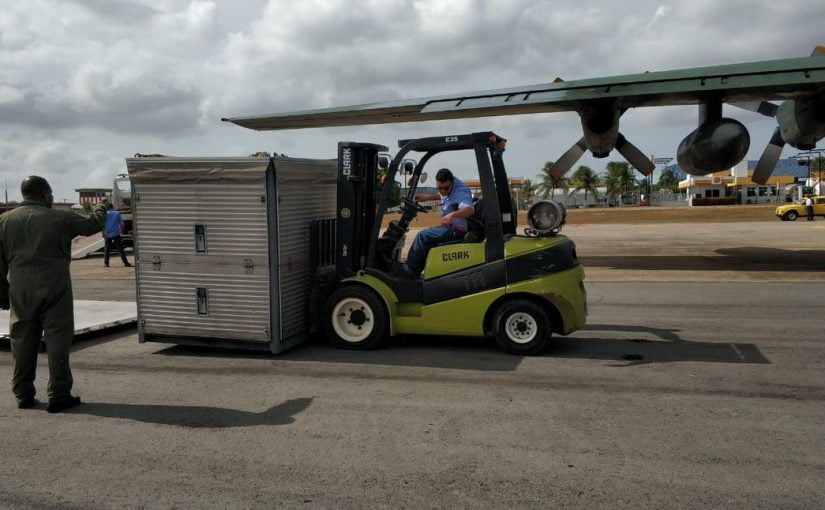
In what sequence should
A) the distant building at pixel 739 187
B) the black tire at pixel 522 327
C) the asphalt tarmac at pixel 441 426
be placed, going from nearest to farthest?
the asphalt tarmac at pixel 441 426, the black tire at pixel 522 327, the distant building at pixel 739 187

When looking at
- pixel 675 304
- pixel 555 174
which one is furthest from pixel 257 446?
pixel 555 174

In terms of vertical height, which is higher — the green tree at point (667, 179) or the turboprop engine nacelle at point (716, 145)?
the green tree at point (667, 179)

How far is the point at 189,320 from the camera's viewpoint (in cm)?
704

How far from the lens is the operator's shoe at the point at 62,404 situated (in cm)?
505

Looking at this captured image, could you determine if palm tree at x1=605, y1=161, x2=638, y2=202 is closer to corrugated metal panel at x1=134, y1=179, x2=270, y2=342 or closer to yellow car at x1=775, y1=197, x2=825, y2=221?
yellow car at x1=775, y1=197, x2=825, y2=221

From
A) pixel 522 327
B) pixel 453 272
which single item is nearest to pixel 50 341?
pixel 453 272

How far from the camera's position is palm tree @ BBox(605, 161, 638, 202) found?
323 feet

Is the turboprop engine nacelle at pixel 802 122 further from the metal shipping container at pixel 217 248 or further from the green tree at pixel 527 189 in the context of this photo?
the green tree at pixel 527 189

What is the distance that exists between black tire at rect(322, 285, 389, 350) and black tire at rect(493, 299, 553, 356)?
1334 millimetres

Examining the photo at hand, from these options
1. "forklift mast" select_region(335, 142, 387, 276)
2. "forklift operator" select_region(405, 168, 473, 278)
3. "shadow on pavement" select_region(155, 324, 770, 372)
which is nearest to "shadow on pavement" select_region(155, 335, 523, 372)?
"shadow on pavement" select_region(155, 324, 770, 372)

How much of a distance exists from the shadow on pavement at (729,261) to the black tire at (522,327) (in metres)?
9.39

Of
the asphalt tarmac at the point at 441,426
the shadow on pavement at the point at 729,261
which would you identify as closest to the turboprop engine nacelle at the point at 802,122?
the shadow on pavement at the point at 729,261

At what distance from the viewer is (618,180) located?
3873 inches

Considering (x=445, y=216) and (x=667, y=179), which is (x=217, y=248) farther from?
(x=667, y=179)
